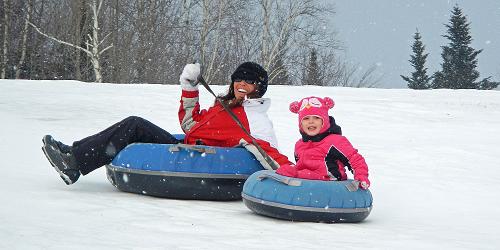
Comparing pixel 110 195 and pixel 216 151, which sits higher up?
pixel 216 151

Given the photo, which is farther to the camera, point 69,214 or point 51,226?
point 69,214

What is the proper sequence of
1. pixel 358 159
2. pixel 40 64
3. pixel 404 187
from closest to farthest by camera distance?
1. pixel 358 159
2. pixel 404 187
3. pixel 40 64

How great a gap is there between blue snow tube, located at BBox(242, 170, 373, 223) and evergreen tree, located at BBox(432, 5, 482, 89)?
124ft

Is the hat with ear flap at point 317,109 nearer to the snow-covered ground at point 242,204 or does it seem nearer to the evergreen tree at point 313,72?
the snow-covered ground at point 242,204

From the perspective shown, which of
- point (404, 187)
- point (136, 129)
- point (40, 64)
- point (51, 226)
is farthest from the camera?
point (40, 64)

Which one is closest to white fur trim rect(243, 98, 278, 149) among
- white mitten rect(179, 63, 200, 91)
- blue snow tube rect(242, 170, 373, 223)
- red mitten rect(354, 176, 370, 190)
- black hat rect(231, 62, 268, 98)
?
black hat rect(231, 62, 268, 98)

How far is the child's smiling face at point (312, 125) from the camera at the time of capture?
4828mm

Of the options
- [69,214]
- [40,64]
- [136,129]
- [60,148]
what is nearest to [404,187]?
[136,129]

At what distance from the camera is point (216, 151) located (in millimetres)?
5121

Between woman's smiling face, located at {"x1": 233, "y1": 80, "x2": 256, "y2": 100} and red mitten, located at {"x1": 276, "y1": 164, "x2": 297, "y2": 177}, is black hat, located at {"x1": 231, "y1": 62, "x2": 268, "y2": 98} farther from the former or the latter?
red mitten, located at {"x1": 276, "y1": 164, "x2": 297, "y2": 177}

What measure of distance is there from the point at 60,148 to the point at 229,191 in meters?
1.25

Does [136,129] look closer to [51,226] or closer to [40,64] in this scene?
[51,226]

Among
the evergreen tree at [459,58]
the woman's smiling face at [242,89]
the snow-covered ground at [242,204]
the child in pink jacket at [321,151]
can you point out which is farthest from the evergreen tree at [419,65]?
the child in pink jacket at [321,151]

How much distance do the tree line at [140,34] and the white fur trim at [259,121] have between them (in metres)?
18.4
